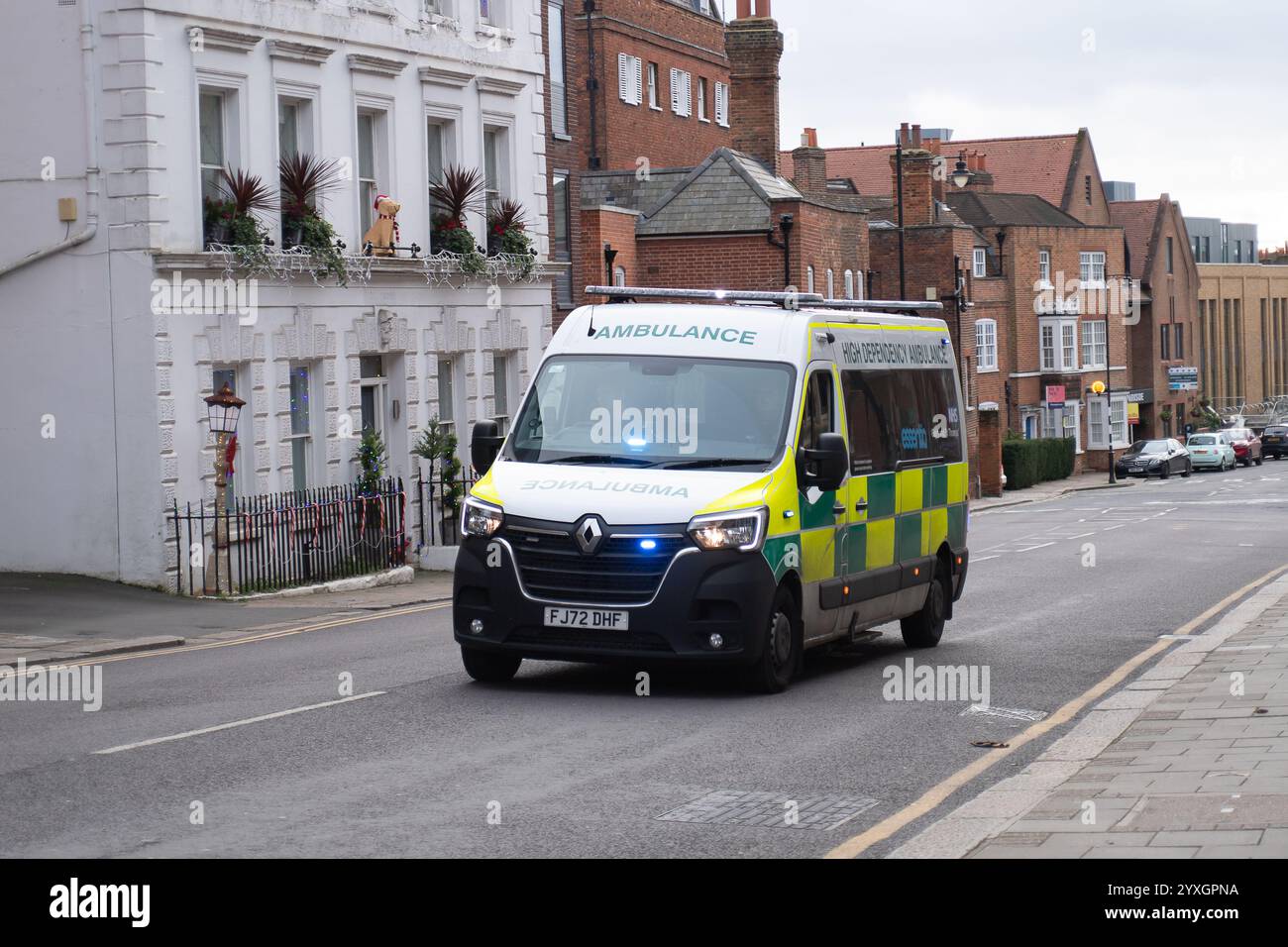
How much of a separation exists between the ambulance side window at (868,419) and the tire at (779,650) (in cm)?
163

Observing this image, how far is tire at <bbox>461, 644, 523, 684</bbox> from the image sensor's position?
13.3m

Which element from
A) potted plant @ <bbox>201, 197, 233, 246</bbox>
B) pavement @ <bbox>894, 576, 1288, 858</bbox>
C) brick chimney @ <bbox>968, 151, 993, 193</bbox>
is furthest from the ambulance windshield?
brick chimney @ <bbox>968, 151, 993, 193</bbox>

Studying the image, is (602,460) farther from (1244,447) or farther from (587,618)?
(1244,447)

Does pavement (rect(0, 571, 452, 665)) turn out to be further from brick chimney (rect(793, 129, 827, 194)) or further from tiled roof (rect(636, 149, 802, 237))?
brick chimney (rect(793, 129, 827, 194))

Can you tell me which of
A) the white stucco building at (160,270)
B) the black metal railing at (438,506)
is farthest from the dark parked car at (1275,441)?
the white stucco building at (160,270)

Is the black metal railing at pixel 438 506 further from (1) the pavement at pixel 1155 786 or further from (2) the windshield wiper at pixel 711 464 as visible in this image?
(1) the pavement at pixel 1155 786

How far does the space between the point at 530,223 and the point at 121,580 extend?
12.1 m

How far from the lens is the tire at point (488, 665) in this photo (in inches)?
523

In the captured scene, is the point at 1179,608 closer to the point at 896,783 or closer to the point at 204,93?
the point at 896,783

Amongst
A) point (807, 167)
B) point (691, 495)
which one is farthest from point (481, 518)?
point (807, 167)

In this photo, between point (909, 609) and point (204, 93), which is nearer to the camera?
point (909, 609)

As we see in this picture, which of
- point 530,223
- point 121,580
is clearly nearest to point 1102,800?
point 121,580
